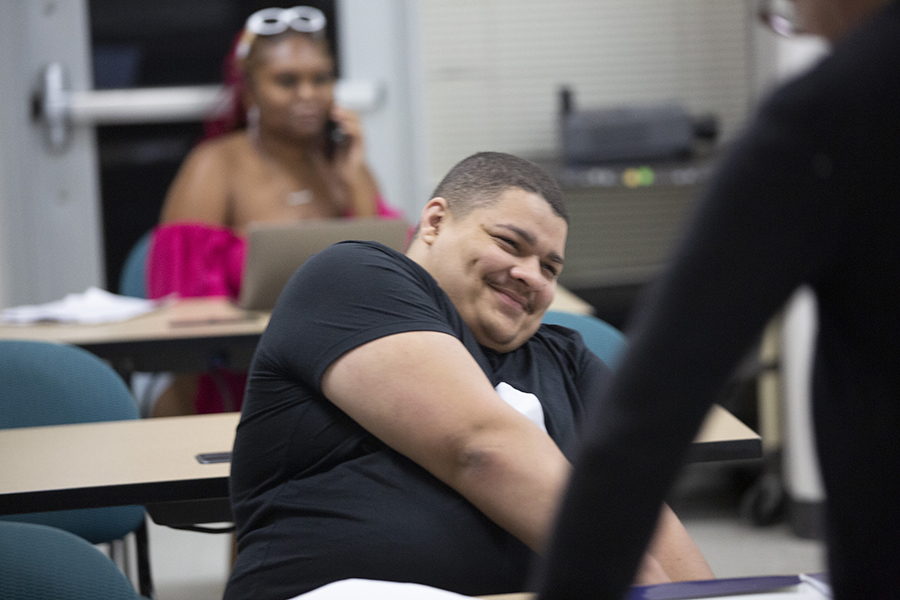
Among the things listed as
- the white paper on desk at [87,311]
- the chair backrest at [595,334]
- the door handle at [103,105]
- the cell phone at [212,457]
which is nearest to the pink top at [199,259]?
the white paper on desk at [87,311]

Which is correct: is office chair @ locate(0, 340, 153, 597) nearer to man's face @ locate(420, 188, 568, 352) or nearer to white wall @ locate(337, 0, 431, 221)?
man's face @ locate(420, 188, 568, 352)

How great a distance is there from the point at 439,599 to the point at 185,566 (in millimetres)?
2277

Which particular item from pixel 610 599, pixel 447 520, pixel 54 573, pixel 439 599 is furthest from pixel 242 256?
pixel 610 599

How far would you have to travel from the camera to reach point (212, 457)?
143 centimetres

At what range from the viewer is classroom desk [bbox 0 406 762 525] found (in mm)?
1283

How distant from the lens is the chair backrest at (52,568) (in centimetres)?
119

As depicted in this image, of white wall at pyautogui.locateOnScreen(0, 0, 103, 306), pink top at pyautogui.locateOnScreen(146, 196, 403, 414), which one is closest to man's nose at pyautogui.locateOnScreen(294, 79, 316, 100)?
pink top at pyautogui.locateOnScreen(146, 196, 403, 414)

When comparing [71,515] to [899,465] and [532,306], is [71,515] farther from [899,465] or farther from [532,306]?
[899,465]

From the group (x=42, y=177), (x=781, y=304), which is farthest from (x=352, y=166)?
(x=781, y=304)

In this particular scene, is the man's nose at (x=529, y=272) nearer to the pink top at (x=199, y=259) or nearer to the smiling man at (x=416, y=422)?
the smiling man at (x=416, y=422)

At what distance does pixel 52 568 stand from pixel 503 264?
2.22 ft

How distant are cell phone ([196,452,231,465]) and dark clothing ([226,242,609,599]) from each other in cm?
30

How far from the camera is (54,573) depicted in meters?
1.21

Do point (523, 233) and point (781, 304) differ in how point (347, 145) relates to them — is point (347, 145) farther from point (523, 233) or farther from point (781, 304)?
point (781, 304)
